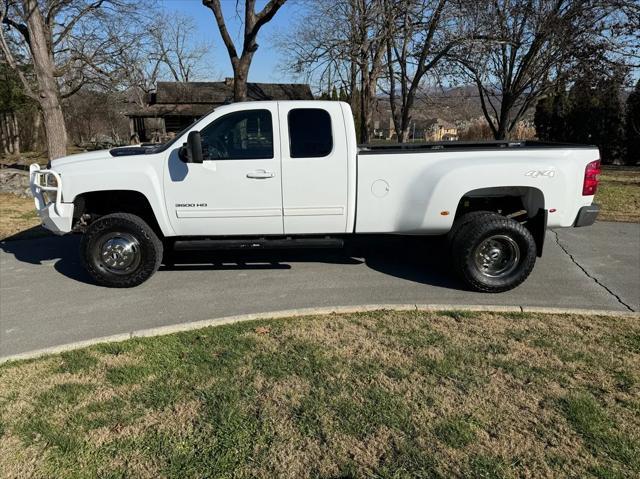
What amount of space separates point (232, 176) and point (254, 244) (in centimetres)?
79

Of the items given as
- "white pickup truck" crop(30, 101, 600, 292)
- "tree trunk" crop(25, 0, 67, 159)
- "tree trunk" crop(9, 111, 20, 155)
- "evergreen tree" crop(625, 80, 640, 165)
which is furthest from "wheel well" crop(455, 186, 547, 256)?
"tree trunk" crop(9, 111, 20, 155)

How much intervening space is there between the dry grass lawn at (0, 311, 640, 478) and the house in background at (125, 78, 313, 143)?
24.8 metres

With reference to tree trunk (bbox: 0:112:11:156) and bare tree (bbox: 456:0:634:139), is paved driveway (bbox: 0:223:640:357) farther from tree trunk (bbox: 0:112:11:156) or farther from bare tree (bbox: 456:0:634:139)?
tree trunk (bbox: 0:112:11:156)

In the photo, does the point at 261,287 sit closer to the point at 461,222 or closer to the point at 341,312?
the point at 341,312

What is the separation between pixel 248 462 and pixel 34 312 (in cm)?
334

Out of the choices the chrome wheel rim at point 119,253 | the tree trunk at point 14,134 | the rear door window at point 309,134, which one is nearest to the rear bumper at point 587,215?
the rear door window at point 309,134

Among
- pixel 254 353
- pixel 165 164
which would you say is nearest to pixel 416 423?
pixel 254 353

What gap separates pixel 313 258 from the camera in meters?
6.62

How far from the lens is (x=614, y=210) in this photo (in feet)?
32.9

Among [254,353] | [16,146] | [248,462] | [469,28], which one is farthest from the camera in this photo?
[16,146]

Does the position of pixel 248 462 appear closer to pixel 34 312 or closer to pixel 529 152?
pixel 34 312

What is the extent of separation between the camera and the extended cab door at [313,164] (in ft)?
17.1

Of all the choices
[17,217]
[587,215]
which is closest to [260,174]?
[587,215]

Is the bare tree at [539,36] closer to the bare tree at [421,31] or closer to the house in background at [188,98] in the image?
the bare tree at [421,31]
